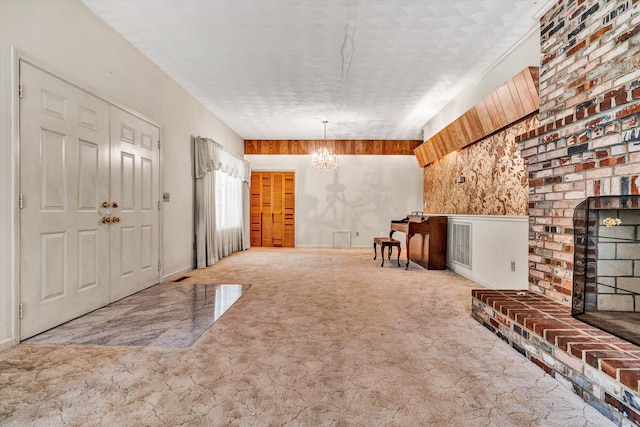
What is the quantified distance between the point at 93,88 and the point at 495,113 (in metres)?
4.20

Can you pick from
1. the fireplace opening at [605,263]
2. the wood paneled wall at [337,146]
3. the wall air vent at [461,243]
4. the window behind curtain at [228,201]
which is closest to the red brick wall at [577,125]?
the fireplace opening at [605,263]

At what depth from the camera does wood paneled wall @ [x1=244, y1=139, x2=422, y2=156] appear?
8312mm

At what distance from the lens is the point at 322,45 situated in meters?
3.48

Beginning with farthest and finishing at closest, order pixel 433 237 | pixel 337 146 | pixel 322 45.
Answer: pixel 337 146, pixel 433 237, pixel 322 45

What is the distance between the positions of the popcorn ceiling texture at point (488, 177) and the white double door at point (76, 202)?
419 cm

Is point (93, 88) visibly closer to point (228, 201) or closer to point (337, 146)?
point (228, 201)

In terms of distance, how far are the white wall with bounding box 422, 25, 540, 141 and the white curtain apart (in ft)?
13.1

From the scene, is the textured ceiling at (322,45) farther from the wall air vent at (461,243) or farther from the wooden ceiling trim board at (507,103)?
the wall air vent at (461,243)

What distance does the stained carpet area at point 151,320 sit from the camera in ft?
7.74

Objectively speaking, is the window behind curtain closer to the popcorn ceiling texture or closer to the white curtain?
the white curtain

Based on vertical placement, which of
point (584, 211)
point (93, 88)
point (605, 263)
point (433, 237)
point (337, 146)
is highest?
point (337, 146)

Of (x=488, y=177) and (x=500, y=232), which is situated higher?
(x=488, y=177)

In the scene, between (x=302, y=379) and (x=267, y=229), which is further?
(x=267, y=229)

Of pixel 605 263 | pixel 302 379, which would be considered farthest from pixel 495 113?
pixel 302 379
